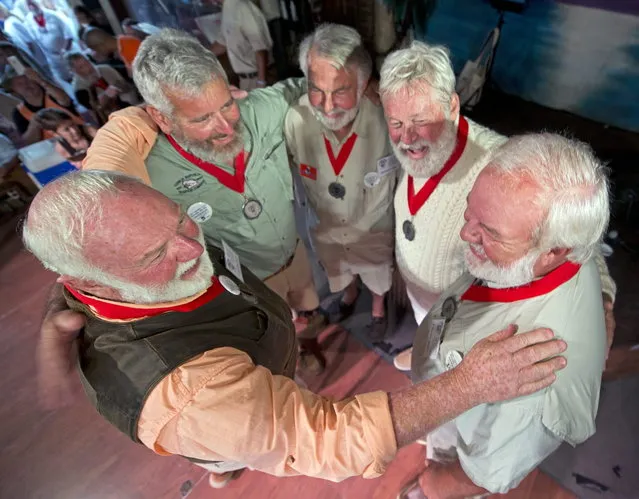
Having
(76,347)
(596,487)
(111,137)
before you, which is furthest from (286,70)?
(596,487)

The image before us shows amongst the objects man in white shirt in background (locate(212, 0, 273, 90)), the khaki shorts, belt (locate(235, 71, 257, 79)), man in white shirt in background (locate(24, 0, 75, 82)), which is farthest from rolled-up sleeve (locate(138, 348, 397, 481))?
man in white shirt in background (locate(24, 0, 75, 82))

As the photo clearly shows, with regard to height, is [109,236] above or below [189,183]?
above

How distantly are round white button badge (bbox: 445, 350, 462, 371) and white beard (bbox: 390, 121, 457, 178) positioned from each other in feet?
2.91

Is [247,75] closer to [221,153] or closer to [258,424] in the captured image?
[221,153]

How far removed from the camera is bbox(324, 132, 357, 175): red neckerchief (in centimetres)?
237

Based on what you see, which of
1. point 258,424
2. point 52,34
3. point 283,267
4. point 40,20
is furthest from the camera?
point 52,34

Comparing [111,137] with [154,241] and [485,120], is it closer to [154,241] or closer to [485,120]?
[154,241]

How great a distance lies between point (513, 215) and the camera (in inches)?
50.5

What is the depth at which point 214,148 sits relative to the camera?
205 centimetres

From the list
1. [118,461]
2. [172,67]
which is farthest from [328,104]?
[118,461]

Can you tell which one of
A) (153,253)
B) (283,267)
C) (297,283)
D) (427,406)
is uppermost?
(153,253)

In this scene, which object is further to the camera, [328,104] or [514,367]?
[328,104]

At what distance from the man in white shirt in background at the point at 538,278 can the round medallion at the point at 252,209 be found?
1.26 meters

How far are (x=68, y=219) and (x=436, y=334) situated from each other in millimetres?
1460
